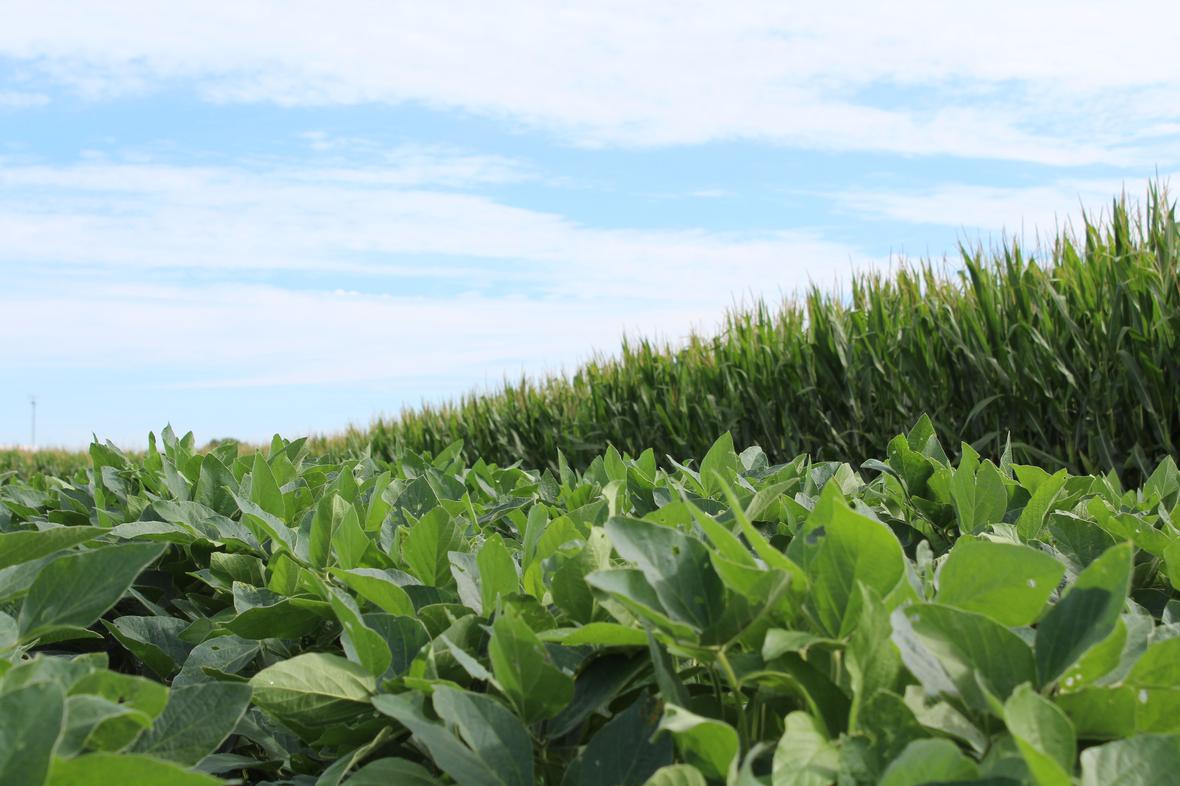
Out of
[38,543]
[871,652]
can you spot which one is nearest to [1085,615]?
[871,652]

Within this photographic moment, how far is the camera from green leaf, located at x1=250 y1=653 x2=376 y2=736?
3.08 feet

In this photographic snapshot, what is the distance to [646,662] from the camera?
0.93 meters

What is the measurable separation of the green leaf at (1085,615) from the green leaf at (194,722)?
0.73m

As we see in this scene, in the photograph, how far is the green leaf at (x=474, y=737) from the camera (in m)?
0.80

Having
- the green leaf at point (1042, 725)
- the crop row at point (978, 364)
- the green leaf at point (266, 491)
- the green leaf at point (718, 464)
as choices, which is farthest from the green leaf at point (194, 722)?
the crop row at point (978, 364)

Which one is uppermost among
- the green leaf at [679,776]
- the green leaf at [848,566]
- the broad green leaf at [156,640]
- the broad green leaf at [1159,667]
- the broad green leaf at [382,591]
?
the green leaf at [848,566]

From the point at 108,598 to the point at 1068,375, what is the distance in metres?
5.64

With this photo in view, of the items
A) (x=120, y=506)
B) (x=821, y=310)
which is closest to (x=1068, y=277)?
(x=821, y=310)

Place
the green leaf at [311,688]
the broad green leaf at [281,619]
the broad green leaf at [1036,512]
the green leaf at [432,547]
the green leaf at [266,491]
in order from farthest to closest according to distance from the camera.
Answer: the green leaf at [266,491], the broad green leaf at [1036,512], the green leaf at [432,547], the broad green leaf at [281,619], the green leaf at [311,688]

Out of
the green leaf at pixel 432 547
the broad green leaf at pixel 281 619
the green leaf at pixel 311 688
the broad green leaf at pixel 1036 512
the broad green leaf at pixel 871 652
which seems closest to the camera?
the broad green leaf at pixel 871 652

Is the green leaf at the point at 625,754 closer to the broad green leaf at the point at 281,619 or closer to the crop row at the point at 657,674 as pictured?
the crop row at the point at 657,674

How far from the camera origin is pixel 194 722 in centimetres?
86

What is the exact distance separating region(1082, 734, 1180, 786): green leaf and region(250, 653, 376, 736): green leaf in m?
0.66

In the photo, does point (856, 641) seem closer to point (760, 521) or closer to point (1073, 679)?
point (1073, 679)
